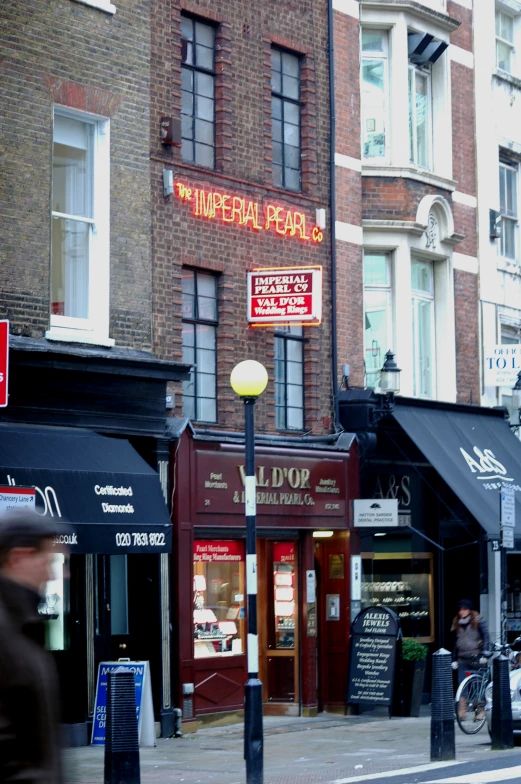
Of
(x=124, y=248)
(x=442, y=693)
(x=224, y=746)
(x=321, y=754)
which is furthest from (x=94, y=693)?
(x=124, y=248)

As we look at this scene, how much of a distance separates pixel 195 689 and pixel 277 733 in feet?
4.30

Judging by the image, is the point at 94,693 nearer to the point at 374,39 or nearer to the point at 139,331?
the point at 139,331

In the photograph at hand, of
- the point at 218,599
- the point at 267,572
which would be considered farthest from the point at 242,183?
the point at 218,599

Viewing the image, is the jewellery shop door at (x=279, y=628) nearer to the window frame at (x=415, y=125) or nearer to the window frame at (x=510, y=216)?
the window frame at (x=415, y=125)

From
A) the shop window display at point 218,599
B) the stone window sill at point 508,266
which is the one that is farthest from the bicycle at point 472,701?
the stone window sill at point 508,266

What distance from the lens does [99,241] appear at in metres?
17.3

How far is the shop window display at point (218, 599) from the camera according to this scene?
18828 mm

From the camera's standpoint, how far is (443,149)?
23.8m

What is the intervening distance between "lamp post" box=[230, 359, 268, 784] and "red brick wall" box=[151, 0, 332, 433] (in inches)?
158

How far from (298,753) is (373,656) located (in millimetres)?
4031

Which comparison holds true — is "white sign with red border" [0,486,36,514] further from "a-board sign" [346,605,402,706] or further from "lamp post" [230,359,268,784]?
"a-board sign" [346,605,402,706]

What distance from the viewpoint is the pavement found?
47.1 ft

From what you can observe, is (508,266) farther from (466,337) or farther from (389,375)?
(389,375)

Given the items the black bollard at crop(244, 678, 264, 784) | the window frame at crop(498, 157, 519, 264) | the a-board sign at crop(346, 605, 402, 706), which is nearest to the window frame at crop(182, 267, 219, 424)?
the a-board sign at crop(346, 605, 402, 706)
